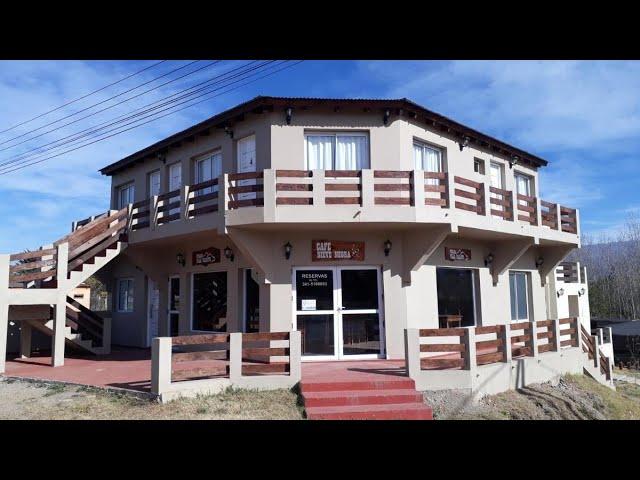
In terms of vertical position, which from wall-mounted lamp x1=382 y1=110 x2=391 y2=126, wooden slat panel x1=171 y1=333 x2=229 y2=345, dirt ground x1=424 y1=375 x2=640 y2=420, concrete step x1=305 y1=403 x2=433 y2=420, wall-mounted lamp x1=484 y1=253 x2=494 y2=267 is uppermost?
wall-mounted lamp x1=382 y1=110 x2=391 y2=126

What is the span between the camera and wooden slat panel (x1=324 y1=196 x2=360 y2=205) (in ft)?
36.7

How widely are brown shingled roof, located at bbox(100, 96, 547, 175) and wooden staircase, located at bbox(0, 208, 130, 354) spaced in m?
2.52

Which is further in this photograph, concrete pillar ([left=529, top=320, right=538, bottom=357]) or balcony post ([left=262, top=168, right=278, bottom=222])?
concrete pillar ([left=529, top=320, right=538, bottom=357])

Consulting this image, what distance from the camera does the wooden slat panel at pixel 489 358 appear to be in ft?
33.3

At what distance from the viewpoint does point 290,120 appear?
479 inches

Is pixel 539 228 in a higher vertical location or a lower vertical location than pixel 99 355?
higher

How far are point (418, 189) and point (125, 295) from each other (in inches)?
466

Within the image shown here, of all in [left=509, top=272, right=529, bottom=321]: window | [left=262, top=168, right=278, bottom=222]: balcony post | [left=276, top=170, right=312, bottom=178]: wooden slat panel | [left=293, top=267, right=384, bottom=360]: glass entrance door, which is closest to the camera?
[left=262, top=168, right=278, bottom=222]: balcony post

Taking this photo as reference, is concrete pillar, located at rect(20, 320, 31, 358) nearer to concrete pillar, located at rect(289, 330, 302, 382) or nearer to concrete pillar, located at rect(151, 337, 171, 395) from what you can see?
concrete pillar, located at rect(151, 337, 171, 395)

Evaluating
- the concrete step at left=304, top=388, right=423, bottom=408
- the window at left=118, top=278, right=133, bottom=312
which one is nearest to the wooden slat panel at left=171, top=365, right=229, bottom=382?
the concrete step at left=304, top=388, right=423, bottom=408

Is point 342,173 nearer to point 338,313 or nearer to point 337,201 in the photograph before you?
point 337,201
